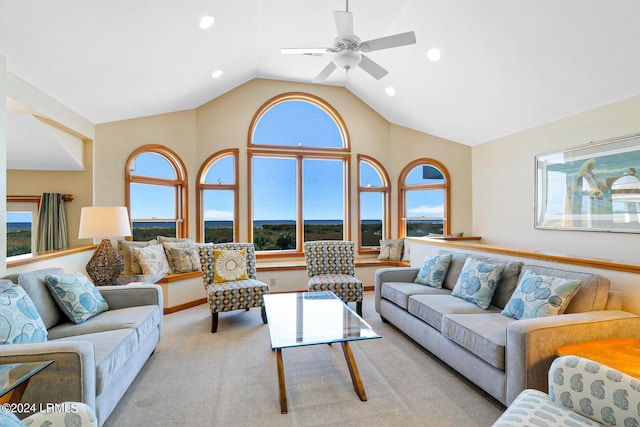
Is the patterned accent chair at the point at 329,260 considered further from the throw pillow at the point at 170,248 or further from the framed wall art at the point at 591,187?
the framed wall art at the point at 591,187

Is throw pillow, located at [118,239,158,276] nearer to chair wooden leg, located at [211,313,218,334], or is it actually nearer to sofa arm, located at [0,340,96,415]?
chair wooden leg, located at [211,313,218,334]

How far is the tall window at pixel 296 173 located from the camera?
5438mm

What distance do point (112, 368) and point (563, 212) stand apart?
4.76 meters

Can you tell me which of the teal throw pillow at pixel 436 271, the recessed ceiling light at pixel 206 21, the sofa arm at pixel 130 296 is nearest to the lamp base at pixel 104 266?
the sofa arm at pixel 130 296

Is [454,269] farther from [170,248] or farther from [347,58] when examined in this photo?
[170,248]

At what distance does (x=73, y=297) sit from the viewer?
7.84 feet

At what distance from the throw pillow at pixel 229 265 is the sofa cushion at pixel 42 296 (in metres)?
1.63

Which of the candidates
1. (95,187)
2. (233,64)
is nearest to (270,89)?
(233,64)

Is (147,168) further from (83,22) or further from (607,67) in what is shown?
(607,67)

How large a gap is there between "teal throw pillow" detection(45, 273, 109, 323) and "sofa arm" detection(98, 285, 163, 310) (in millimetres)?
206

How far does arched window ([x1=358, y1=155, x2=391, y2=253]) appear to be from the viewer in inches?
229

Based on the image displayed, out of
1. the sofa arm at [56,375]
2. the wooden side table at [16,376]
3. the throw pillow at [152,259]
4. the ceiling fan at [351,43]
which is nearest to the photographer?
the wooden side table at [16,376]

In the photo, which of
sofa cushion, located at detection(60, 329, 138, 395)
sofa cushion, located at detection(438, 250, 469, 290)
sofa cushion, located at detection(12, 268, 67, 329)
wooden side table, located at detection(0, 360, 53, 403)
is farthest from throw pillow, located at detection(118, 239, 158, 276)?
sofa cushion, located at detection(438, 250, 469, 290)

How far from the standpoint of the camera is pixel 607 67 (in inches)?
114
